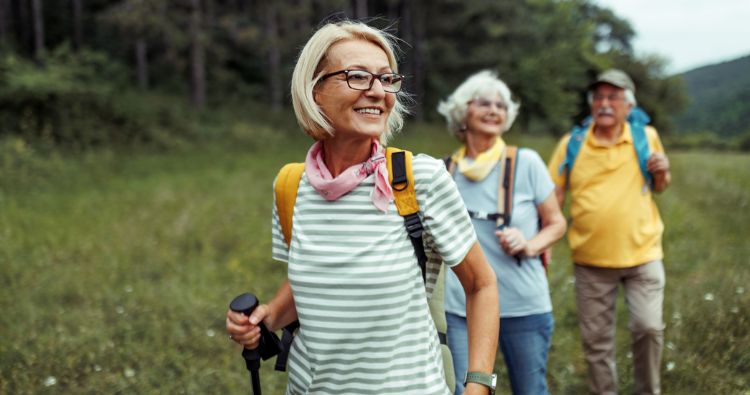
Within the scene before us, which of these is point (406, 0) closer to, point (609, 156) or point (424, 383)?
point (609, 156)

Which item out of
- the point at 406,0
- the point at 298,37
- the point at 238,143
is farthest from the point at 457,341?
the point at 406,0

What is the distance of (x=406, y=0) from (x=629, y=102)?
1035 inches

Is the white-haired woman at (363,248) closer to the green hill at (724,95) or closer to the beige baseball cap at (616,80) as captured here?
the beige baseball cap at (616,80)

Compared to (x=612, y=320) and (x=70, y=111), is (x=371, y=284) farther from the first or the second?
(x=70, y=111)

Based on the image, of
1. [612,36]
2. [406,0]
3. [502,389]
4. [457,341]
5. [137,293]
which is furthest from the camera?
[612,36]

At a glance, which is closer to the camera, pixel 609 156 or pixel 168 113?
pixel 609 156

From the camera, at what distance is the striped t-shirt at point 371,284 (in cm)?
169

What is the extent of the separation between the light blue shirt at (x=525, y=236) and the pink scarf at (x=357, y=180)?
61.3 inches

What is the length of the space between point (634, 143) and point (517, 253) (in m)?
1.46

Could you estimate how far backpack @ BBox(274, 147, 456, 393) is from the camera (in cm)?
170

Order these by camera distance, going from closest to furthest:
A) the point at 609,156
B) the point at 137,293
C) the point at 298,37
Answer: the point at 609,156, the point at 137,293, the point at 298,37

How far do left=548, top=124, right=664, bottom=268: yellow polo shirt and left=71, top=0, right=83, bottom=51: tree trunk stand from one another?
32017mm

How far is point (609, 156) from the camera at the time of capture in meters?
3.97

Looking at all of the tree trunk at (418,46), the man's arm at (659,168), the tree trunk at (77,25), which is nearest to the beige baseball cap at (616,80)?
the man's arm at (659,168)
